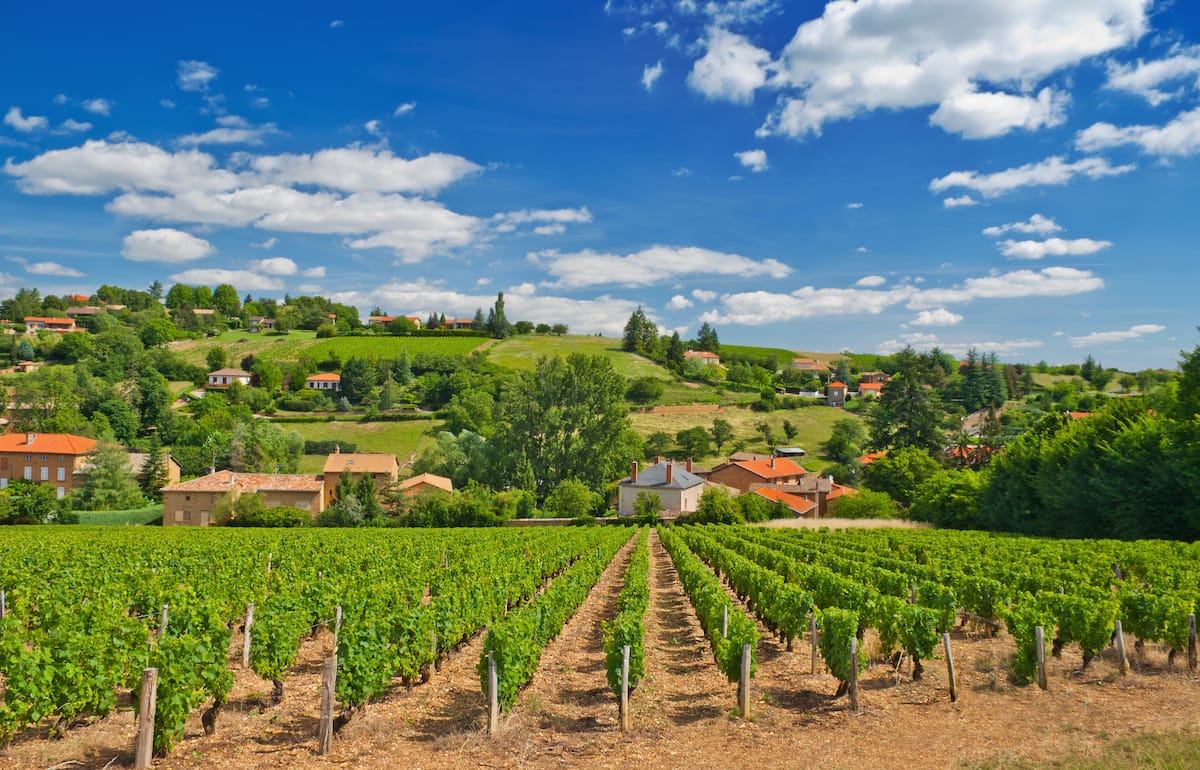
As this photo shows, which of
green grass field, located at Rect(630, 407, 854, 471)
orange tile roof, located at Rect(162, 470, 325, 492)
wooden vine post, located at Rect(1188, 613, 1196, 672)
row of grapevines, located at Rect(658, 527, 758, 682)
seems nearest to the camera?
row of grapevines, located at Rect(658, 527, 758, 682)

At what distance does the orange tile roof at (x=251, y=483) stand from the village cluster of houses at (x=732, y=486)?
29.8 metres

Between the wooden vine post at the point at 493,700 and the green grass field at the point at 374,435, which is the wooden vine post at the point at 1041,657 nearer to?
the wooden vine post at the point at 493,700

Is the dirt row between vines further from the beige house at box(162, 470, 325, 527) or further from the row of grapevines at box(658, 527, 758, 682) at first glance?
the beige house at box(162, 470, 325, 527)

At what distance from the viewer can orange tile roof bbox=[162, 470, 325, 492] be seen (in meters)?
61.4

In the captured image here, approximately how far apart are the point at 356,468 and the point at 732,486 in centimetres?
4201

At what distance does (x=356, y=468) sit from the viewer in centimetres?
6938

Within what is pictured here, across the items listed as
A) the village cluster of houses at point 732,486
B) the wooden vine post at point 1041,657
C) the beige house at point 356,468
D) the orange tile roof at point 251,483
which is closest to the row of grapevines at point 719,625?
the wooden vine post at point 1041,657

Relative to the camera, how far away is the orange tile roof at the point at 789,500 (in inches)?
2675

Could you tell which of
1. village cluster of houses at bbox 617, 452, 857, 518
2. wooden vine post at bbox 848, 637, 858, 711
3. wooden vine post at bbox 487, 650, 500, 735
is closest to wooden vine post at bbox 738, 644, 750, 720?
wooden vine post at bbox 848, 637, 858, 711

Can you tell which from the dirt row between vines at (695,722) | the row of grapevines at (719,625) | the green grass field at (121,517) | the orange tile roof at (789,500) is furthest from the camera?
the orange tile roof at (789,500)

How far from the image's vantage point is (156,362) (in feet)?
396

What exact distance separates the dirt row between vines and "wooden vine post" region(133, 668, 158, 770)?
→ 0.44 meters

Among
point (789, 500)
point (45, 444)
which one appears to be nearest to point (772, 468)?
point (789, 500)

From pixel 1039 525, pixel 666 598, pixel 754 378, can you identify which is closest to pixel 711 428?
pixel 754 378
